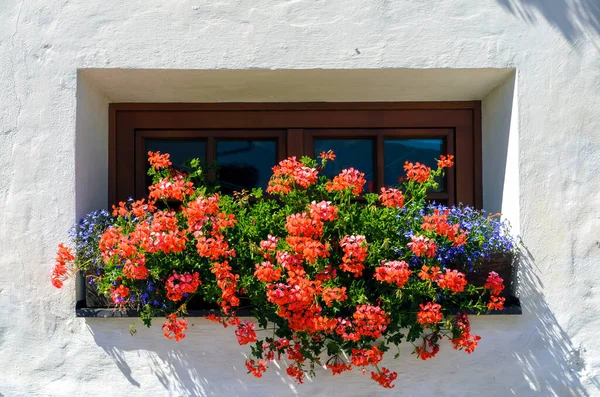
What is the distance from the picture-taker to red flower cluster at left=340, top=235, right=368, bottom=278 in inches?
113

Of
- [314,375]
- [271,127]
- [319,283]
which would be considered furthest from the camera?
[271,127]

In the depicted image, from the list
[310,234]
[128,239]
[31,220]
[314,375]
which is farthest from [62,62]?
[314,375]

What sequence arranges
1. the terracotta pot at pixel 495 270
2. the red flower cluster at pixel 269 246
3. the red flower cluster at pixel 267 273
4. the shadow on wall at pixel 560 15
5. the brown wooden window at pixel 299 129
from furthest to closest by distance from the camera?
1. the brown wooden window at pixel 299 129
2. the shadow on wall at pixel 560 15
3. the terracotta pot at pixel 495 270
4. the red flower cluster at pixel 269 246
5. the red flower cluster at pixel 267 273

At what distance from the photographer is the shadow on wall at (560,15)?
3.34 meters

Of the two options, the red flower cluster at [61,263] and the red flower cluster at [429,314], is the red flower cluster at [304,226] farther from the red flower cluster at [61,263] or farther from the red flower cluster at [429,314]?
the red flower cluster at [61,263]

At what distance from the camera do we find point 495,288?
307cm

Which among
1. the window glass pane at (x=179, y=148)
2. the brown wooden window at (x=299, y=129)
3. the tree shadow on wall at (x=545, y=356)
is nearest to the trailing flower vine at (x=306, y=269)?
the tree shadow on wall at (x=545, y=356)

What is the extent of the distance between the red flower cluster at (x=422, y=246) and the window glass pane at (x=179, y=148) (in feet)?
4.99

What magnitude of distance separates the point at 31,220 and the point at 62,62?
0.83m

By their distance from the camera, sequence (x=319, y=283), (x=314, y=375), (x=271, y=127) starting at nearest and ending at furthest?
(x=319, y=283), (x=314, y=375), (x=271, y=127)

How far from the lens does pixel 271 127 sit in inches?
150

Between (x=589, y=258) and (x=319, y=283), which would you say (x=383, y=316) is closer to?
(x=319, y=283)

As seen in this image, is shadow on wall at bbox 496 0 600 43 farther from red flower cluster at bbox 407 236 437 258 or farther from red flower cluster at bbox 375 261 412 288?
red flower cluster at bbox 375 261 412 288

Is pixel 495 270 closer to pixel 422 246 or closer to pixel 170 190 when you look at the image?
pixel 422 246
